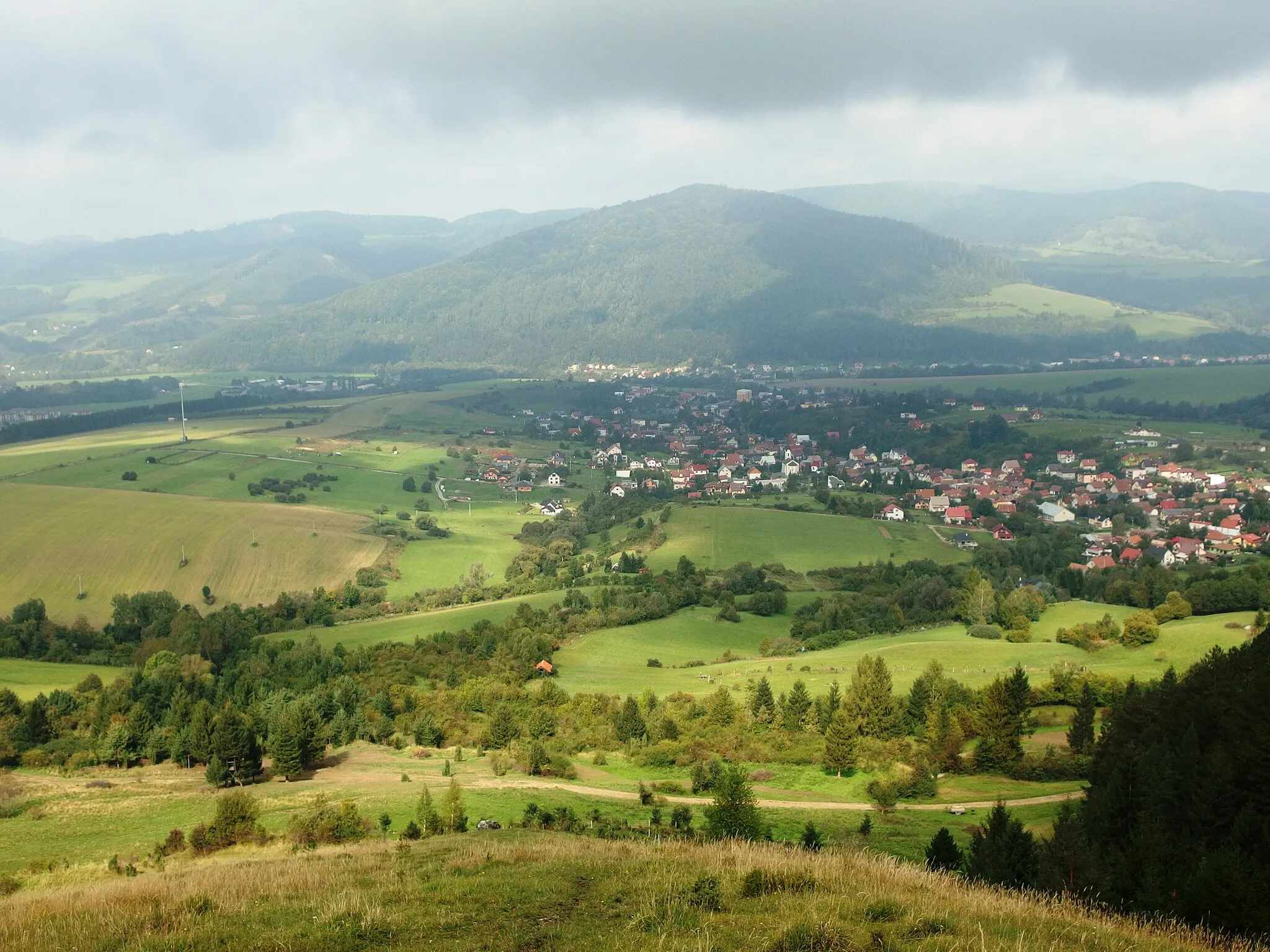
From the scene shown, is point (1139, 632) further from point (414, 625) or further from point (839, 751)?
point (414, 625)

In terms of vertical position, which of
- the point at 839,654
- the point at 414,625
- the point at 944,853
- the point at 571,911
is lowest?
the point at 839,654

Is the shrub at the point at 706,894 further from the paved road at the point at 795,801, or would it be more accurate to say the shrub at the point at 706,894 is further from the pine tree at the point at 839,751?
the pine tree at the point at 839,751

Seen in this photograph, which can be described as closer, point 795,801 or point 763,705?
point 795,801

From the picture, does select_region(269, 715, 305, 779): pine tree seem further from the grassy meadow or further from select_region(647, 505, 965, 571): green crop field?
select_region(647, 505, 965, 571): green crop field

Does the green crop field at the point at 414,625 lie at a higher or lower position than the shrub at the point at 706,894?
lower

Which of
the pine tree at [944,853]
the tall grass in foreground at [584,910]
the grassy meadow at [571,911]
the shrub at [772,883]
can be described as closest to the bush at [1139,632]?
the pine tree at [944,853]

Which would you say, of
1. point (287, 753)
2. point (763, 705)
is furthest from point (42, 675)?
point (763, 705)

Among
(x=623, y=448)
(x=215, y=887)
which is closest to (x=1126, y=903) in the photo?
(x=215, y=887)
